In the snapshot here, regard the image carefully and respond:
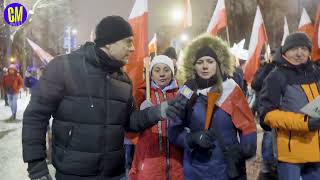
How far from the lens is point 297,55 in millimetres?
4527

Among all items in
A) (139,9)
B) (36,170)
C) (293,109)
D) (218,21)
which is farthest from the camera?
(218,21)

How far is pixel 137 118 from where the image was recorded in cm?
371

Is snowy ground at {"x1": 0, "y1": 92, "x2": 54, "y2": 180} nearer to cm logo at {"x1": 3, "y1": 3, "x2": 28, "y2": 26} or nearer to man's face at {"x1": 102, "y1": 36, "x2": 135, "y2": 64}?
cm logo at {"x1": 3, "y1": 3, "x2": 28, "y2": 26}

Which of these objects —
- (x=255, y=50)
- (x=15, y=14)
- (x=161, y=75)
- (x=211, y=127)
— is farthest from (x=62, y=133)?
(x=15, y=14)

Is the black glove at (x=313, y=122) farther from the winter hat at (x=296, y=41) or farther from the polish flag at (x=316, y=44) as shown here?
the polish flag at (x=316, y=44)

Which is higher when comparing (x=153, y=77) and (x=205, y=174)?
(x=153, y=77)

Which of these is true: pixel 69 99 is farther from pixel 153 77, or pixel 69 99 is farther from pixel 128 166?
pixel 128 166

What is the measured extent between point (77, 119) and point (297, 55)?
2.28 metres

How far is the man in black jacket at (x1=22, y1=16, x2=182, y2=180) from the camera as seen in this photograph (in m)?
3.27

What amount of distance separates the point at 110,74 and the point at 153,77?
1631 millimetres

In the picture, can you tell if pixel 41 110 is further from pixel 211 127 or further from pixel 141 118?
pixel 211 127

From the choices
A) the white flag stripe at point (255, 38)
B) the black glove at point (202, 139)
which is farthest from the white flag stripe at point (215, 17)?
the black glove at point (202, 139)

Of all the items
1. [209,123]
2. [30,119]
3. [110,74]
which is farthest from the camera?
[209,123]

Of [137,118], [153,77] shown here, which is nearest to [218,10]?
[153,77]
